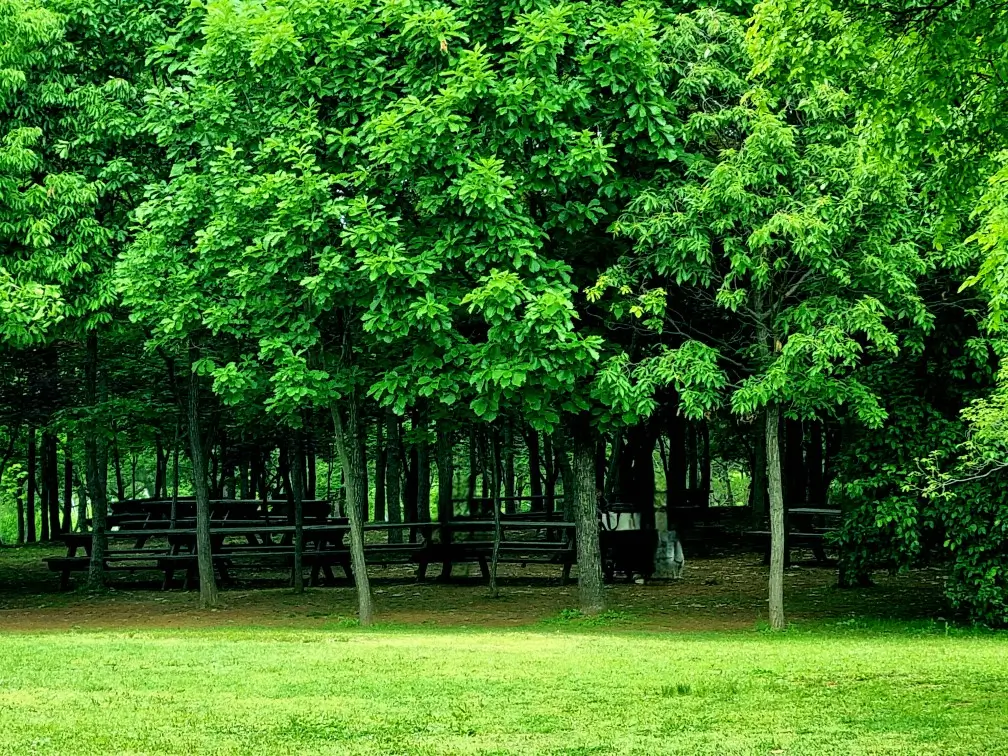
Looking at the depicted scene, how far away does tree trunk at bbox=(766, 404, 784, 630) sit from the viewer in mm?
13992

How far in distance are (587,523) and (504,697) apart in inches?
303

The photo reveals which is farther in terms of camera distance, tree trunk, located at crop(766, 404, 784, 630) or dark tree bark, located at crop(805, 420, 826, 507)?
dark tree bark, located at crop(805, 420, 826, 507)

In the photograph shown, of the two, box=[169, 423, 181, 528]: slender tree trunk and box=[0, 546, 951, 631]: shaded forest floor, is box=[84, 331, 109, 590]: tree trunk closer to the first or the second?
box=[0, 546, 951, 631]: shaded forest floor

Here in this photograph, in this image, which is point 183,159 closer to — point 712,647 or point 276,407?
point 276,407

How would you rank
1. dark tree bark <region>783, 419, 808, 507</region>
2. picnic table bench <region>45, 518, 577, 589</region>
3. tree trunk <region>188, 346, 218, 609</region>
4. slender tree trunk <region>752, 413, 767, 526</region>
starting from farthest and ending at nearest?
slender tree trunk <region>752, 413, 767, 526</region>, dark tree bark <region>783, 419, 808, 507</region>, picnic table bench <region>45, 518, 577, 589</region>, tree trunk <region>188, 346, 218, 609</region>

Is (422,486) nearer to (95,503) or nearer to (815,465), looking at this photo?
(95,503)

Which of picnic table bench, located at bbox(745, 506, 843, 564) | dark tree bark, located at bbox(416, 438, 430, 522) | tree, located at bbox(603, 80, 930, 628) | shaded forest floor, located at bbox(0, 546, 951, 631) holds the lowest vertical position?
shaded forest floor, located at bbox(0, 546, 951, 631)

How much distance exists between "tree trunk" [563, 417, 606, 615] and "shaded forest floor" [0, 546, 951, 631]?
327 mm

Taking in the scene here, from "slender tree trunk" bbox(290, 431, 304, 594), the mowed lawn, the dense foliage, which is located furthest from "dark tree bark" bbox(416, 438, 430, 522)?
the mowed lawn

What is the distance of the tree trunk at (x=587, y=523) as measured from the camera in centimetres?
1591

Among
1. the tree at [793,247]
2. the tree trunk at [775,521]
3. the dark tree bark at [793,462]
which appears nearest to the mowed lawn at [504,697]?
the tree trunk at [775,521]

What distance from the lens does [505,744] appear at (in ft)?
22.0

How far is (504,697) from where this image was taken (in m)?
8.38

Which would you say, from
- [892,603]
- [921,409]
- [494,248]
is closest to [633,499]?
[892,603]
